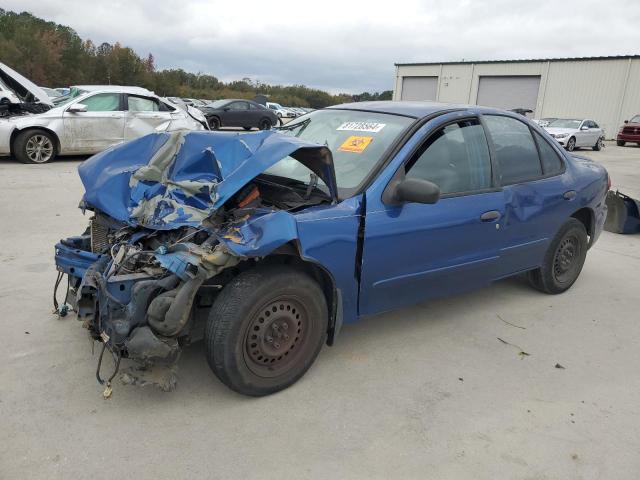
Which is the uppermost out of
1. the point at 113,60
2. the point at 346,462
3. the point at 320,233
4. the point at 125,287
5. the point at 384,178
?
the point at 113,60

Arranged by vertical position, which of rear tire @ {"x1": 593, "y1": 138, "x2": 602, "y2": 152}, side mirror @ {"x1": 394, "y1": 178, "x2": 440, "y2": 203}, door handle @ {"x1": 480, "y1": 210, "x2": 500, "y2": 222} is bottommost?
rear tire @ {"x1": 593, "y1": 138, "x2": 602, "y2": 152}

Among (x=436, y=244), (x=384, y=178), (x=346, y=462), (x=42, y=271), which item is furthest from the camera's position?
(x=42, y=271)

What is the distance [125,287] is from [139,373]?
18.0 inches

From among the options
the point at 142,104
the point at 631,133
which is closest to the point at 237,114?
the point at 142,104

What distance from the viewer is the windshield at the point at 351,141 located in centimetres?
324

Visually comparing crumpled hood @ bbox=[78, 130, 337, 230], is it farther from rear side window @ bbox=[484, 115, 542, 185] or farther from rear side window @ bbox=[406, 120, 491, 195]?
rear side window @ bbox=[484, 115, 542, 185]

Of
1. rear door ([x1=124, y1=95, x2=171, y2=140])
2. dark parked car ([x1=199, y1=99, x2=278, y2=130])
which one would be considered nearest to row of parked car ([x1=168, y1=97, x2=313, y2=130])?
dark parked car ([x1=199, y1=99, x2=278, y2=130])

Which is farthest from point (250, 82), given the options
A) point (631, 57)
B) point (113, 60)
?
point (631, 57)

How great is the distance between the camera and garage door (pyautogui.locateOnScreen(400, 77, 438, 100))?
41656 millimetres

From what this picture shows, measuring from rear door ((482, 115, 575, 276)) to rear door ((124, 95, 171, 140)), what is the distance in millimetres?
8652

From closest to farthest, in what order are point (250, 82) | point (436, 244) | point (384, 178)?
point (384, 178) → point (436, 244) → point (250, 82)

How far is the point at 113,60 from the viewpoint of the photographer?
54.5m

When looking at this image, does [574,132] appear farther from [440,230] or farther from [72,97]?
[440,230]

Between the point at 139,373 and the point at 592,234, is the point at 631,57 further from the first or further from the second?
the point at 139,373
